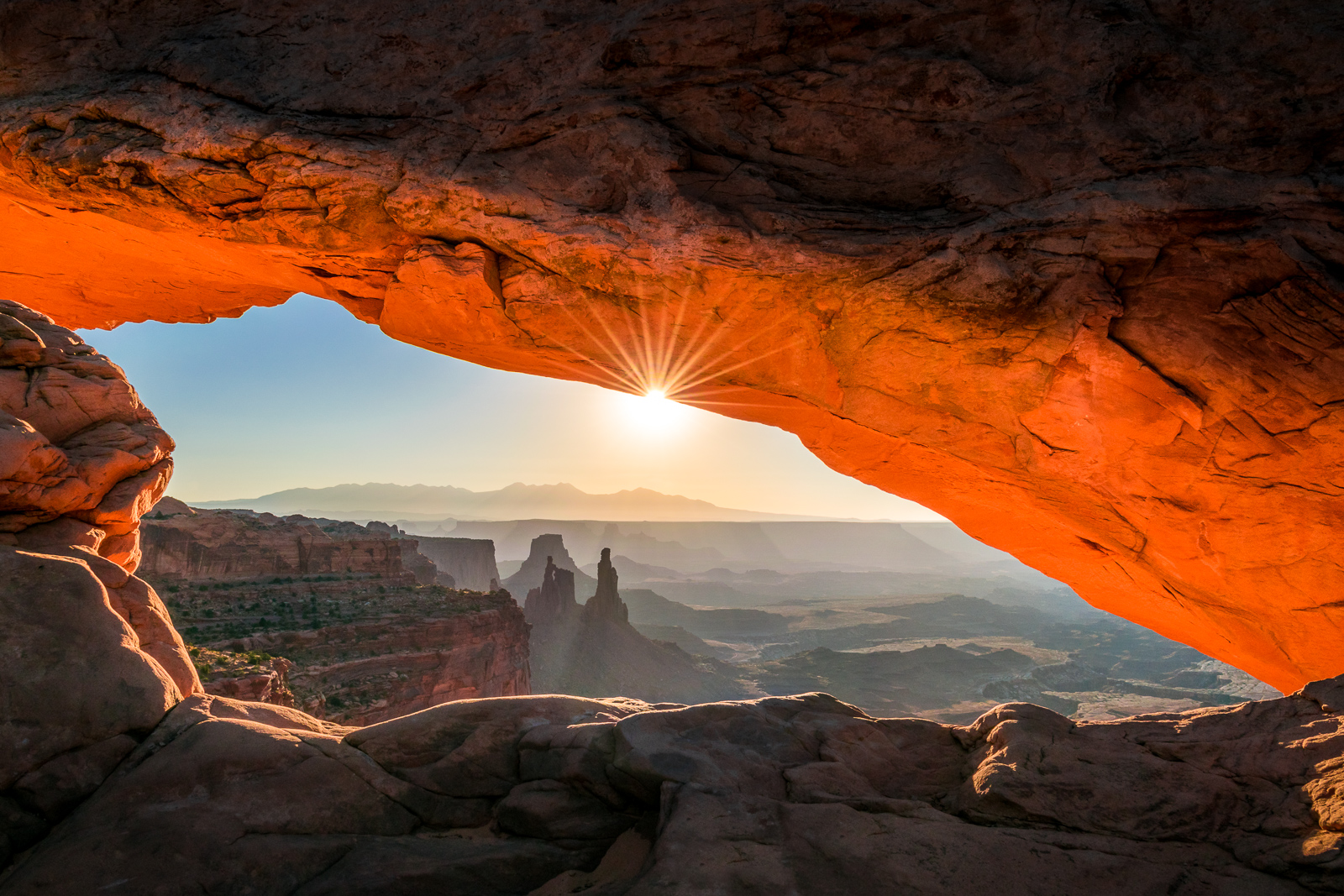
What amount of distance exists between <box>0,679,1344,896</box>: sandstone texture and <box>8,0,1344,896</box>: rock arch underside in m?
0.04

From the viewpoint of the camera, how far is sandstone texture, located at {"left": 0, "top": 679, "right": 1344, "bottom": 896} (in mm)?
4848

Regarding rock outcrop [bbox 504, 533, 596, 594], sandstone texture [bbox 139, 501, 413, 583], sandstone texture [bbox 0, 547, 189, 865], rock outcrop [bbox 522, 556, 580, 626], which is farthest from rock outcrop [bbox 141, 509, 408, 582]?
rock outcrop [bbox 504, 533, 596, 594]

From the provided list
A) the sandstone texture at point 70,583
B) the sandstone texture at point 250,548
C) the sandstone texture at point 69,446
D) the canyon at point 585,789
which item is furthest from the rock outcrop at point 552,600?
the canyon at point 585,789

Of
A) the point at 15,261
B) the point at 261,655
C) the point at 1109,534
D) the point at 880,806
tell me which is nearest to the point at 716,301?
the point at 880,806

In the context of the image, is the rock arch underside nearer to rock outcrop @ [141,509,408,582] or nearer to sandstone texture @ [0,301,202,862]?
sandstone texture @ [0,301,202,862]

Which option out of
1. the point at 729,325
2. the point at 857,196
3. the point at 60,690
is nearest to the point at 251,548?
the point at 60,690

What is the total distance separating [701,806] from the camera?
5.38 metres

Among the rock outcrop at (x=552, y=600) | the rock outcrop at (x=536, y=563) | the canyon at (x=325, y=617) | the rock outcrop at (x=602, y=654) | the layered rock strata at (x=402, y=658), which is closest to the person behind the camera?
the canyon at (x=325, y=617)

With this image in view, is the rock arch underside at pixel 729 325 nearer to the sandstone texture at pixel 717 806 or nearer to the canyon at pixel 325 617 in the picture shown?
the sandstone texture at pixel 717 806

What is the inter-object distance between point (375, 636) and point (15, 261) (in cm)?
2702

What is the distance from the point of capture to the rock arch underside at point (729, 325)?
18.1ft

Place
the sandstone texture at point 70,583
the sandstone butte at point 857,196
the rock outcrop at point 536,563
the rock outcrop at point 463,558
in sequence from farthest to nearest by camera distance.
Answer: the rock outcrop at point 536,563 < the rock outcrop at point 463,558 < the sandstone butte at point 857,196 < the sandstone texture at point 70,583

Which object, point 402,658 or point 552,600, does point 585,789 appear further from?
point 552,600

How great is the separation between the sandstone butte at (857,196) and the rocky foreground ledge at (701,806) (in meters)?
3.49
